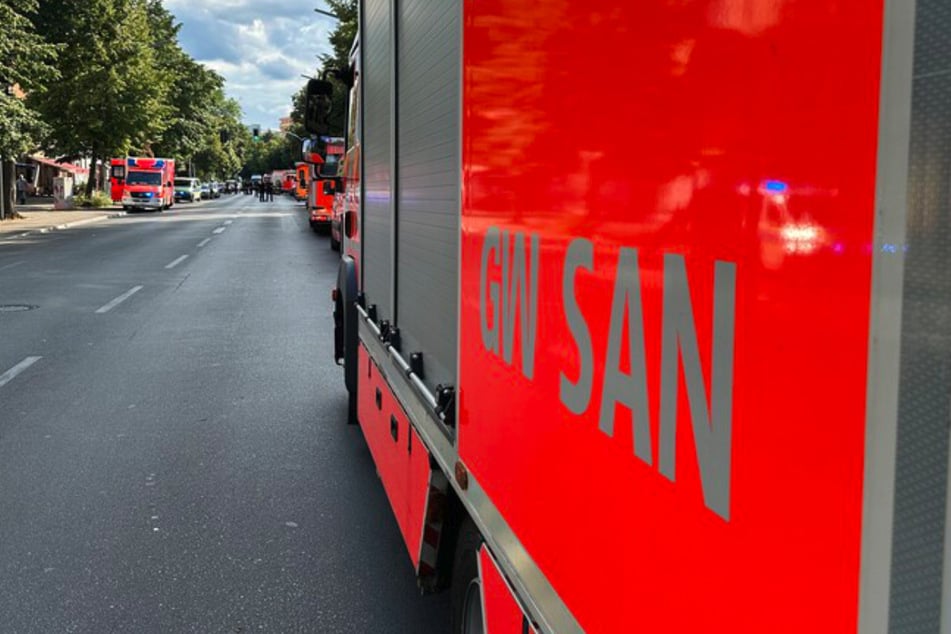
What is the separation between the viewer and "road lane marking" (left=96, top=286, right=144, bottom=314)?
12345mm

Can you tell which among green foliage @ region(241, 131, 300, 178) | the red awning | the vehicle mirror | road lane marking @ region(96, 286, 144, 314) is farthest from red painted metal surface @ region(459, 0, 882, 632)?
green foliage @ region(241, 131, 300, 178)

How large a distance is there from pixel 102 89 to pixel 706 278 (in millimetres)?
47218

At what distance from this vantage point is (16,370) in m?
8.34

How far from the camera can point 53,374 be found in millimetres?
8195

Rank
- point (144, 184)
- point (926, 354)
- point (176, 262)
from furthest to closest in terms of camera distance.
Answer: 1. point (144, 184)
2. point (176, 262)
3. point (926, 354)

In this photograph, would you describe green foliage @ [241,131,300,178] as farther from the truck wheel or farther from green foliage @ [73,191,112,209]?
the truck wheel

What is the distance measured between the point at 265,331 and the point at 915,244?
10.4 metres

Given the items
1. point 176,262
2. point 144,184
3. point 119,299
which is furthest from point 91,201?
point 119,299

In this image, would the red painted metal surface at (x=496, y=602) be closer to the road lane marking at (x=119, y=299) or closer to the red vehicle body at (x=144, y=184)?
the road lane marking at (x=119, y=299)

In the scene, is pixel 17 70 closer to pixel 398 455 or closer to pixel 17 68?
pixel 17 68

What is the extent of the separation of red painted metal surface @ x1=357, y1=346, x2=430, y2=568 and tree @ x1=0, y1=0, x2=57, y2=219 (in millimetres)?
26095

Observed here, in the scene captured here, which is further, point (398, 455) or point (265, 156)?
point (265, 156)

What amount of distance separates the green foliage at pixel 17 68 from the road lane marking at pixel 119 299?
15783 mm

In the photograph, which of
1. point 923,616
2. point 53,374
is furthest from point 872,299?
point 53,374
